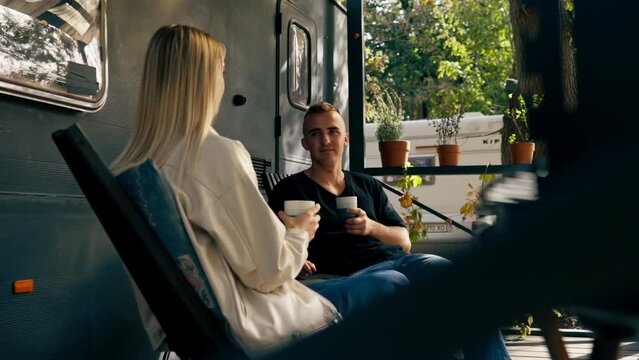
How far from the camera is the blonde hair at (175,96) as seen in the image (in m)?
1.87

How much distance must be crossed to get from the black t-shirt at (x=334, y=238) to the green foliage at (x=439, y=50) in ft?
38.0

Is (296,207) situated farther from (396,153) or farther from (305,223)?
(396,153)

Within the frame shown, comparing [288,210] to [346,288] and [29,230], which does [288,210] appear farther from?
[29,230]

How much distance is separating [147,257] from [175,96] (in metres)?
0.50

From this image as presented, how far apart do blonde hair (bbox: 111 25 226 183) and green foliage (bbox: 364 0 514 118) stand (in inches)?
508

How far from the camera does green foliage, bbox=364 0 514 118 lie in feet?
55.2

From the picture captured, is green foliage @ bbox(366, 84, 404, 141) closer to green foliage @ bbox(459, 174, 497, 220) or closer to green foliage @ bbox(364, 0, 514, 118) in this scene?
green foliage @ bbox(459, 174, 497, 220)

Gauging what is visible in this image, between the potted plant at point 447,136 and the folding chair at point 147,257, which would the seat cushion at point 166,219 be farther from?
the potted plant at point 447,136

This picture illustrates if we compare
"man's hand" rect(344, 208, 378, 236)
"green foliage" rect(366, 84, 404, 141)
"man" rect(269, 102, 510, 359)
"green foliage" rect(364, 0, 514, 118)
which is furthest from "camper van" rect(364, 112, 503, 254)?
"man's hand" rect(344, 208, 378, 236)

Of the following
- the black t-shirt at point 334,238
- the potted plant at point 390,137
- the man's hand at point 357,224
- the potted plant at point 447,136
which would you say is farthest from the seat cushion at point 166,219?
the potted plant at point 447,136

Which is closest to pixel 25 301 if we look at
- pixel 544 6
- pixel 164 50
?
pixel 164 50

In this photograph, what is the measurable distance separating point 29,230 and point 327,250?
1240 millimetres

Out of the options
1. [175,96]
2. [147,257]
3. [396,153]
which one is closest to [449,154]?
[396,153]

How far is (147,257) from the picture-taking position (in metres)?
1.58
